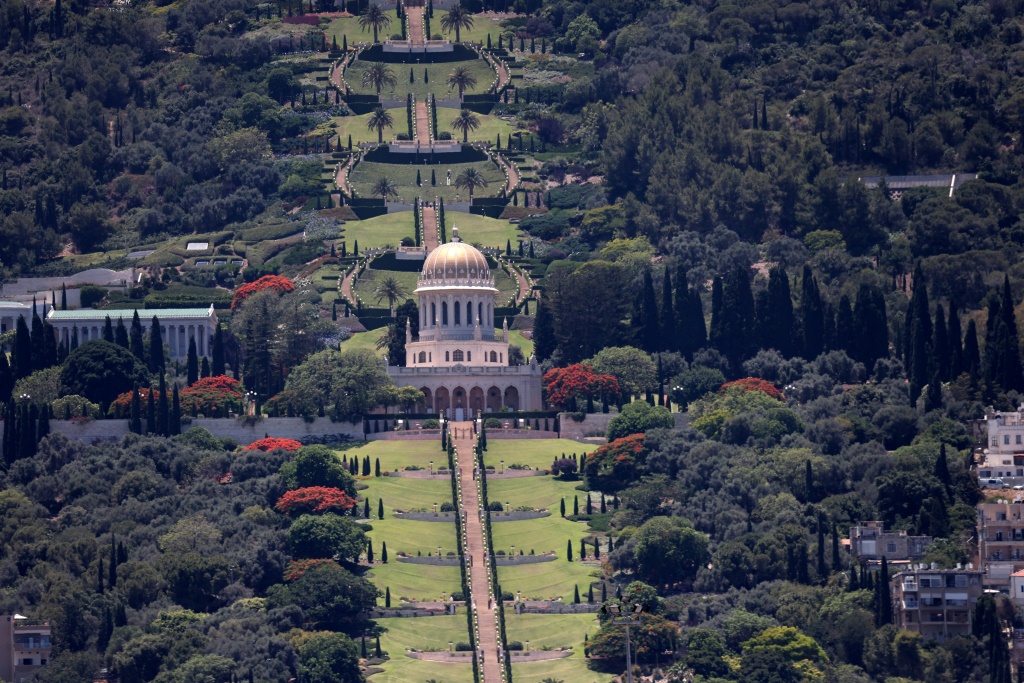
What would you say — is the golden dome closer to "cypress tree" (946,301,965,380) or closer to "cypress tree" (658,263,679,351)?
"cypress tree" (658,263,679,351)

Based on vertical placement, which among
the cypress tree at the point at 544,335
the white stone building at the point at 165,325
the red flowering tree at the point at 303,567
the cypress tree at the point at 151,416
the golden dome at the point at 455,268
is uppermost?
the golden dome at the point at 455,268

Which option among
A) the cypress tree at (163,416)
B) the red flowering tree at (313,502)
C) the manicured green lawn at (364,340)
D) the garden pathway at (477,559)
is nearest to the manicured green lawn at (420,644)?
the garden pathway at (477,559)

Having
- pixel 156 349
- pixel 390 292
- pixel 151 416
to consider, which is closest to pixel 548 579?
pixel 151 416

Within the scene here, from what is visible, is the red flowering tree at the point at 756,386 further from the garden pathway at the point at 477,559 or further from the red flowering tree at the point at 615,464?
the garden pathway at the point at 477,559

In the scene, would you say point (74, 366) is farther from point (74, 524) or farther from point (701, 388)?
point (701, 388)

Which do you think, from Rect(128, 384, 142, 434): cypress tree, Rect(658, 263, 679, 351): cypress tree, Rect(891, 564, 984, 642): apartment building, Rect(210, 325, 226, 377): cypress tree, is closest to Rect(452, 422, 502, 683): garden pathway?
Rect(658, 263, 679, 351): cypress tree
